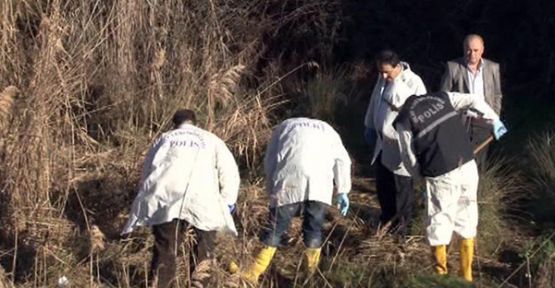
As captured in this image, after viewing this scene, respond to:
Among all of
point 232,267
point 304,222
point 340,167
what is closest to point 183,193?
point 232,267

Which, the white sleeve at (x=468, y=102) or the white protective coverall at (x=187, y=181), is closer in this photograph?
the white protective coverall at (x=187, y=181)

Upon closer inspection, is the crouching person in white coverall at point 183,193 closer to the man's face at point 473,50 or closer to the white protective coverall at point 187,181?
the white protective coverall at point 187,181

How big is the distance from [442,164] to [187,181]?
190cm

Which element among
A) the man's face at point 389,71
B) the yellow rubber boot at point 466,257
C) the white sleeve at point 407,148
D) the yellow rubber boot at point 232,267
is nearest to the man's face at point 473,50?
the man's face at point 389,71

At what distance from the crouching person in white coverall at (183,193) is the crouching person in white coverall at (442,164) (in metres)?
1.38

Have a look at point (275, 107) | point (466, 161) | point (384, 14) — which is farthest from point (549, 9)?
point (466, 161)

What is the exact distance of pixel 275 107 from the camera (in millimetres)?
15555

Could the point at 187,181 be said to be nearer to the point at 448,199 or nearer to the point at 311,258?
the point at 311,258

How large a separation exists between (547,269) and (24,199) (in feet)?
13.9

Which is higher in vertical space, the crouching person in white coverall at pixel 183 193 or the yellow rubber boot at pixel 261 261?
the crouching person in white coverall at pixel 183 193

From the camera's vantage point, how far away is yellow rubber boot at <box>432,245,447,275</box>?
1093cm

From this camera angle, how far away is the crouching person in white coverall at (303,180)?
35.3ft

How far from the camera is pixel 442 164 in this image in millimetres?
10711

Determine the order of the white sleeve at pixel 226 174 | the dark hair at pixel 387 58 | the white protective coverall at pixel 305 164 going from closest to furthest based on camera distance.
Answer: the white sleeve at pixel 226 174 → the white protective coverall at pixel 305 164 → the dark hair at pixel 387 58
